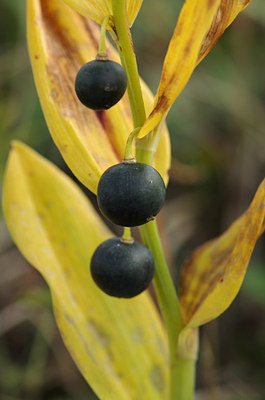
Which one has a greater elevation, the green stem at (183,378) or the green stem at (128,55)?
the green stem at (128,55)

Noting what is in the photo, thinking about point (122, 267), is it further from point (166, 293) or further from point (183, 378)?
point (183, 378)

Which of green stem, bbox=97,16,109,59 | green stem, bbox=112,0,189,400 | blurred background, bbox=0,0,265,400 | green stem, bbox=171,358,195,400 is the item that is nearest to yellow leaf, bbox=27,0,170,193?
green stem, bbox=112,0,189,400

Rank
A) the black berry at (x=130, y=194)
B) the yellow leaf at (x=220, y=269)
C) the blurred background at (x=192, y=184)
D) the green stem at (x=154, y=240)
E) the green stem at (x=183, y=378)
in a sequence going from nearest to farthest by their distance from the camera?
the black berry at (x=130, y=194), the green stem at (x=154, y=240), the yellow leaf at (x=220, y=269), the green stem at (x=183, y=378), the blurred background at (x=192, y=184)

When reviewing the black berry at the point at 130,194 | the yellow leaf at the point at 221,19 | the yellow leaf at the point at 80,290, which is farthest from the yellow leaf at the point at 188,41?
the yellow leaf at the point at 80,290

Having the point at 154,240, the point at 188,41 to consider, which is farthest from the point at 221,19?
the point at 154,240

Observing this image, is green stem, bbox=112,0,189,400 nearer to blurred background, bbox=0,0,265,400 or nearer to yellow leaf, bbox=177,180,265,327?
yellow leaf, bbox=177,180,265,327

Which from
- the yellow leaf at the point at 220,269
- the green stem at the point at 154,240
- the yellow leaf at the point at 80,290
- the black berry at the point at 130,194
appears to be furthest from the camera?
the yellow leaf at the point at 80,290

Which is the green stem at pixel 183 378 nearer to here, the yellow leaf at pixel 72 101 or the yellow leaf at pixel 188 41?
the yellow leaf at pixel 72 101
